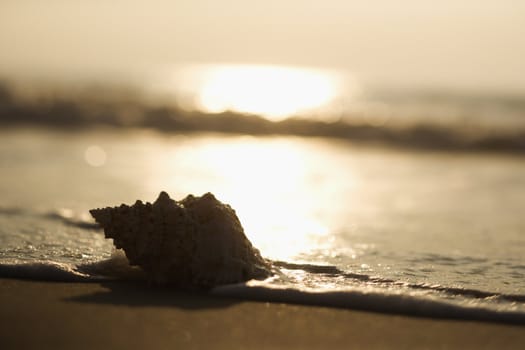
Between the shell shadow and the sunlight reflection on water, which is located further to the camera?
the sunlight reflection on water

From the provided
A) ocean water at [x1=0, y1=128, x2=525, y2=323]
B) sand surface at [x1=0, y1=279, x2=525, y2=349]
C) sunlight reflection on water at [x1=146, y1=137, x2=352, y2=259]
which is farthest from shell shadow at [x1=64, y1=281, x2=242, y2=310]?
sunlight reflection on water at [x1=146, y1=137, x2=352, y2=259]

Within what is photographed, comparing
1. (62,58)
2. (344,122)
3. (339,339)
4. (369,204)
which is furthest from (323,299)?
(62,58)

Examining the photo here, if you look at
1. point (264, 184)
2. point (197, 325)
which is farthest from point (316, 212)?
point (197, 325)

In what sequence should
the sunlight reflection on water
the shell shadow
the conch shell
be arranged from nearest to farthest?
the shell shadow < the conch shell < the sunlight reflection on water

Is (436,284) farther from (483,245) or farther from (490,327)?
(483,245)

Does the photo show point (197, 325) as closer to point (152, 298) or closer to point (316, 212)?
point (152, 298)

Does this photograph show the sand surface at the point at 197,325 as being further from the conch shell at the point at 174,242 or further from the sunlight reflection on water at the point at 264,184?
the sunlight reflection on water at the point at 264,184

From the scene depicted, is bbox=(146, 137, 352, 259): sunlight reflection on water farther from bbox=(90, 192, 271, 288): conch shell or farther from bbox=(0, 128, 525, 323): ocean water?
bbox=(90, 192, 271, 288): conch shell
